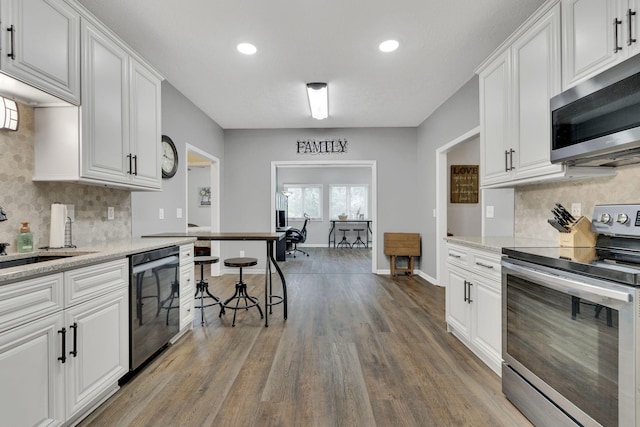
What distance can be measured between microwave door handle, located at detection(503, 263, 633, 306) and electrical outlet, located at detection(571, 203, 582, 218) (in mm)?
798

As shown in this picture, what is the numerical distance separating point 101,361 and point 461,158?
208 inches

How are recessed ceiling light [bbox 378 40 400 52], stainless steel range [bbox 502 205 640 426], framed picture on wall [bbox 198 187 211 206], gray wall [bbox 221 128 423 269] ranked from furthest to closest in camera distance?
framed picture on wall [bbox 198 187 211 206] < gray wall [bbox 221 128 423 269] < recessed ceiling light [bbox 378 40 400 52] < stainless steel range [bbox 502 205 640 426]

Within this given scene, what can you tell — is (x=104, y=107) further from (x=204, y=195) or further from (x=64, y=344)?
(x=204, y=195)

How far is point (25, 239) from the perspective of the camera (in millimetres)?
1872

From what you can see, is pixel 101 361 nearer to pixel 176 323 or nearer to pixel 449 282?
pixel 176 323

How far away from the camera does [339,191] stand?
10164 mm

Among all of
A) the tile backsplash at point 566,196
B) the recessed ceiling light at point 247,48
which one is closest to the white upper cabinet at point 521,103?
the tile backsplash at point 566,196

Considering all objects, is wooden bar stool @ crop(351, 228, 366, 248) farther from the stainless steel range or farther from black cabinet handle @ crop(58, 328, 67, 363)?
black cabinet handle @ crop(58, 328, 67, 363)

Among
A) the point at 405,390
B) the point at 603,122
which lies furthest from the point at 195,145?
the point at 603,122

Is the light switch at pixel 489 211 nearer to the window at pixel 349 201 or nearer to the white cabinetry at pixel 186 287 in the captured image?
the white cabinetry at pixel 186 287

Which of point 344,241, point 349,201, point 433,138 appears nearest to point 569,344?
point 433,138

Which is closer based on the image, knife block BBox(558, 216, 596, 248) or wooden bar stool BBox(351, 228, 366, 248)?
knife block BBox(558, 216, 596, 248)

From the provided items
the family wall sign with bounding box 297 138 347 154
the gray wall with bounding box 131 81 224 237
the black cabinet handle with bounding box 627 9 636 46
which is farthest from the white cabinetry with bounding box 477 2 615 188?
the gray wall with bounding box 131 81 224 237

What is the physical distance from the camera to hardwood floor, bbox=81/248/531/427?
1.70 meters
